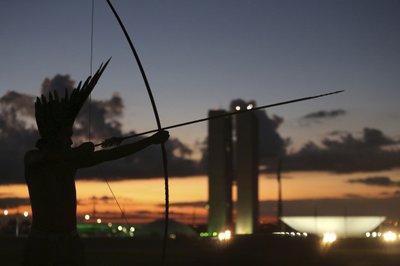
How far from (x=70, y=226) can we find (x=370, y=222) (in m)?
119

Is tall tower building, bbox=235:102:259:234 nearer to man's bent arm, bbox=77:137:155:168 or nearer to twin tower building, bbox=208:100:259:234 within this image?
twin tower building, bbox=208:100:259:234

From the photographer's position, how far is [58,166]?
8.72 metres

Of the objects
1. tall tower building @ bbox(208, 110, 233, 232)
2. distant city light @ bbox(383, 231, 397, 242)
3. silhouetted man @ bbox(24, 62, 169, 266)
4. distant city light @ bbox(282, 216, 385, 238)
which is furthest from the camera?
distant city light @ bbox(282, 216, 385, 238)

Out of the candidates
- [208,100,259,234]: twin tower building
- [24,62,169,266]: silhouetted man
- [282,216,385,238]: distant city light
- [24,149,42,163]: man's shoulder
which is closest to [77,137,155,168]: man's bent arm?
[24,62,169,266]: silhouetted man

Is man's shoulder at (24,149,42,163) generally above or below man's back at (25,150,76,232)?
above

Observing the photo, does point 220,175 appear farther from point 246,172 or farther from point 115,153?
point 115,153

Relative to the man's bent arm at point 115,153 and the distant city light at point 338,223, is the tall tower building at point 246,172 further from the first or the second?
the man's bent arm at point 115,153

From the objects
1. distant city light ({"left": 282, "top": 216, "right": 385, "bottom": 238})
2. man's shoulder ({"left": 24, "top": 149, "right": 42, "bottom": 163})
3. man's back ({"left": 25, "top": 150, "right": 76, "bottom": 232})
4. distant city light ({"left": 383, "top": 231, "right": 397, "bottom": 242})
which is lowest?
man's back ({"left": 25, "top": 150, "right": 76, "bottom": 232})

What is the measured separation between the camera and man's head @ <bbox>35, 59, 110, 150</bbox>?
873 cm

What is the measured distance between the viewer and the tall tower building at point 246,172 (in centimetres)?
8753

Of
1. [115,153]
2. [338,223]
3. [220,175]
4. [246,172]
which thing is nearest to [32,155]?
[115,153]

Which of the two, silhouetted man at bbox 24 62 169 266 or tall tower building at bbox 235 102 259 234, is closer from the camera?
silhouetted man at bbox 24 62 169 266

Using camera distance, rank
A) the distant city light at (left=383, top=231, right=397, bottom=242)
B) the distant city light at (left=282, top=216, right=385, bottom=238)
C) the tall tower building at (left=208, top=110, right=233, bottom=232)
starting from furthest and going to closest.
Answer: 1. the distant city light at (left=282, top=216, right=385, bottom=238)
2. the tall tower building at (left=208, top=110, right=233, bottom=232)
3. the distant city light at (left=383, top=231, right=397, bottom=242)

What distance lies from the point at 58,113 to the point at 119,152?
80 centimetres
